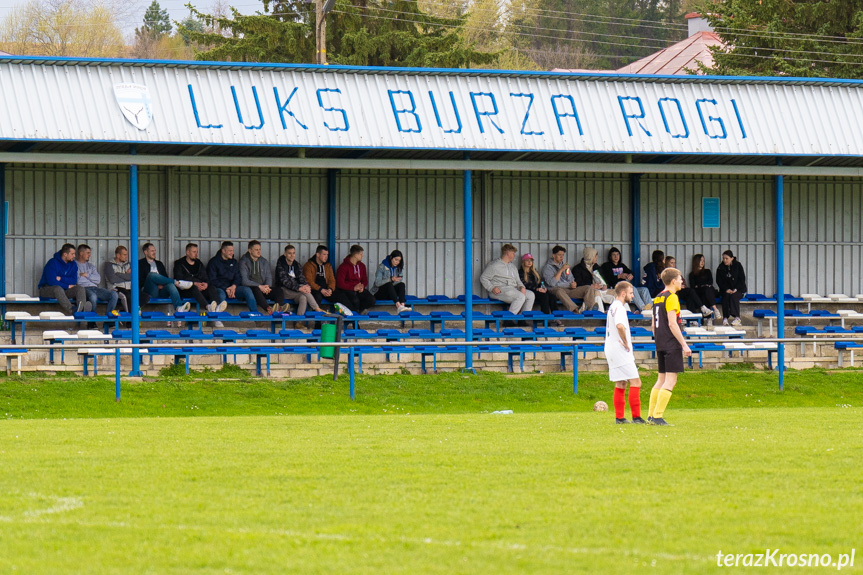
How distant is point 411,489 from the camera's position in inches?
292

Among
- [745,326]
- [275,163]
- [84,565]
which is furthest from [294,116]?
[84,565]

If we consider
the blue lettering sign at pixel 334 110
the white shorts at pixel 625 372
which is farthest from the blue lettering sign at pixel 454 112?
the white shorts at pixel 625 372

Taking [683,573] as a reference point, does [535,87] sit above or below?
above

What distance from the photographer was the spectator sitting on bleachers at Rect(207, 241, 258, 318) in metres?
19.6

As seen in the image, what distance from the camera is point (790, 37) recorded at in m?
34.6

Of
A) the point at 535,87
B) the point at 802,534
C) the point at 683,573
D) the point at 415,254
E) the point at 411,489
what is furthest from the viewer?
the point at 415,254

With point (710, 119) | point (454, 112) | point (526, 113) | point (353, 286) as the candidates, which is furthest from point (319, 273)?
point (710, 119)

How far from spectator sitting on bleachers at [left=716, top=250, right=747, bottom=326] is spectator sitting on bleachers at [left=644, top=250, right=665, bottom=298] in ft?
3.49

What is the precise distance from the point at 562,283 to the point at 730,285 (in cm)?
318

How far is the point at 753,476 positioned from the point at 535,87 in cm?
1174

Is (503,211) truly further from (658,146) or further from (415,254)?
(658,146)

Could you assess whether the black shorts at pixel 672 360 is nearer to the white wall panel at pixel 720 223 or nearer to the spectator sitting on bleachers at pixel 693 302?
the spectator sitting on bleachers at pixel 693 302

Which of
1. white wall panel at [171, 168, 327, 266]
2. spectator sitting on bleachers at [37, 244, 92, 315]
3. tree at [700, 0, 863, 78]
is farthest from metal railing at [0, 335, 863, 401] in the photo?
tree at [700, 0, 863, 78]

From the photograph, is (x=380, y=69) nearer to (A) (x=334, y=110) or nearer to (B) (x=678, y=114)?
(A) (x=334, y=110)
